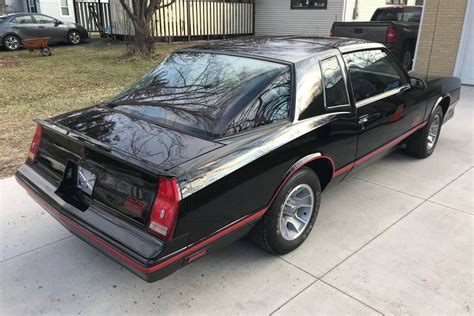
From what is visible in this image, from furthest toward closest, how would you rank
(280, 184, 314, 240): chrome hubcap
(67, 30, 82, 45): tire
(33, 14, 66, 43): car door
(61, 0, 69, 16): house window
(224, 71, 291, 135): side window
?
1. (61, 0, 69, 16): house window
2. (67, 30, 82, 45): tire
3. (33, 14, 66, 43): car door
4. (280, 184, 314, 240): chrome hubcap
5. (224, 71, 291, 135): side window

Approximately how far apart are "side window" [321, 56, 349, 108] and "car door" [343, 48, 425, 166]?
170 millimetres

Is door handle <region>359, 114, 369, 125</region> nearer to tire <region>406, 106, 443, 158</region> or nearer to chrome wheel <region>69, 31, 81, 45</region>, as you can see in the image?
tire <region>406, 106, 443, 158</region>

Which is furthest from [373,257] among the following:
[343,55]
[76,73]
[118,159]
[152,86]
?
[76,73]

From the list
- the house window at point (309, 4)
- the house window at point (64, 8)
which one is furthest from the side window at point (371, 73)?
the house window at point (64, 8)

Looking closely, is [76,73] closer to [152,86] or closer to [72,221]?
[152,86]

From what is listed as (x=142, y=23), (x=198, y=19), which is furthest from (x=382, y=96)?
(x=198, y=19)

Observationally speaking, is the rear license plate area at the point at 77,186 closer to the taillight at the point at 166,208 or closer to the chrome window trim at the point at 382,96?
the taillight at the point at 166,208

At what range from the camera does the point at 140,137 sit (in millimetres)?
2627

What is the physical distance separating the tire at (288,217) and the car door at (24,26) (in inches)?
607

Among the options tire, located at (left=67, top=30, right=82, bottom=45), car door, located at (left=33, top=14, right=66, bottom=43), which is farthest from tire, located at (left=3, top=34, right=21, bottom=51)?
tire, located at (left=67, top=30, right=82, bottom=45)

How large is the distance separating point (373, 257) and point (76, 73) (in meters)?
9.59

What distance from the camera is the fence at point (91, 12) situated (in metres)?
17.7

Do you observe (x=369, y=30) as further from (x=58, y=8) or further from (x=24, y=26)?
(x=58, y=8)

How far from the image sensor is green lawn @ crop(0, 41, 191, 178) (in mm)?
5730
